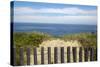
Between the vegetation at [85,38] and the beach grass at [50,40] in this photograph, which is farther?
the vegetation at [85,38]

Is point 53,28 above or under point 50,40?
above

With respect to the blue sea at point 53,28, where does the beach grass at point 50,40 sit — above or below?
below

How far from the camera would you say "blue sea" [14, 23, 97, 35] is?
170cm

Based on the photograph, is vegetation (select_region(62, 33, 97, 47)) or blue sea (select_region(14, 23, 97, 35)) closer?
blue sea (select_region(14, 23, 97, 35))

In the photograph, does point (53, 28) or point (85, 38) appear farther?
point (85, 38)

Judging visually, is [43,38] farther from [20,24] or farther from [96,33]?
[96,33]

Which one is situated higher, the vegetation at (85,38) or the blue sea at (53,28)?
the blue sea at (53,28)

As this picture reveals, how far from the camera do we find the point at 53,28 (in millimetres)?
1757

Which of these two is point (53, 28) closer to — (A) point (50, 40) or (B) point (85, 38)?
(A) point (50, 40)

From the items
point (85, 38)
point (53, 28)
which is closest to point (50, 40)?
point (53, 28)

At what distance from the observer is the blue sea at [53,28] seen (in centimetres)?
170

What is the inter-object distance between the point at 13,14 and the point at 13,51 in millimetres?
328

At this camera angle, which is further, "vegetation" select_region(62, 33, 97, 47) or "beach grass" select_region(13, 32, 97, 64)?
"vegetation" select_region(62, 33, 97, 47)

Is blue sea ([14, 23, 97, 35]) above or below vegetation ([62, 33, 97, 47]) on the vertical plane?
above
